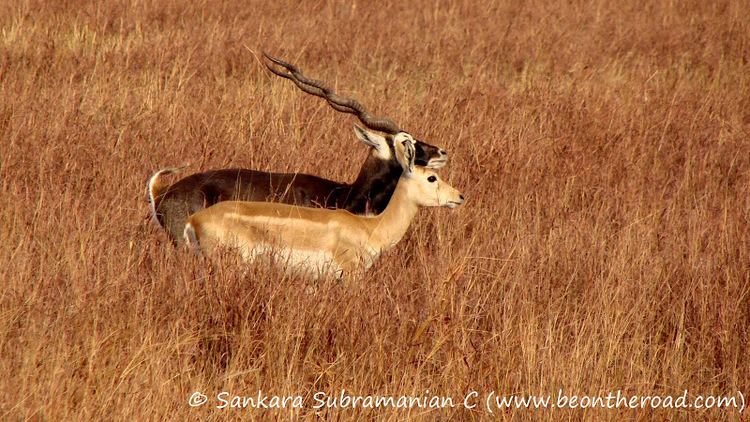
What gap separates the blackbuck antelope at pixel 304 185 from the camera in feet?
19.0

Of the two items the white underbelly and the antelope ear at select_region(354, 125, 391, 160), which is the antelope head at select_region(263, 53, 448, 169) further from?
the white underbelly

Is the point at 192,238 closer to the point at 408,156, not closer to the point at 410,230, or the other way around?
the point at 408,156

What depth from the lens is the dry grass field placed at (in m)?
3.98

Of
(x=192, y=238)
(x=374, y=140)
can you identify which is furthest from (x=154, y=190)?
(x=374, y=140)

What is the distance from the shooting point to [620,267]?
5.08 m

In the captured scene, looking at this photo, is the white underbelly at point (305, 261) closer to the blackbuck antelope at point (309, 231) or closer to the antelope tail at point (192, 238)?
the blackbuck antelope at point (309, 231)

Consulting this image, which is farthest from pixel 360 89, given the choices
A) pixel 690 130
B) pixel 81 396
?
pixel 81 396

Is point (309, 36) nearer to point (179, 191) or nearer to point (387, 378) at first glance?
point (179, 191)

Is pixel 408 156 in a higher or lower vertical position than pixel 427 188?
higher

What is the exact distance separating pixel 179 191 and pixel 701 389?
2.96 metres

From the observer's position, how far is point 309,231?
5.22m

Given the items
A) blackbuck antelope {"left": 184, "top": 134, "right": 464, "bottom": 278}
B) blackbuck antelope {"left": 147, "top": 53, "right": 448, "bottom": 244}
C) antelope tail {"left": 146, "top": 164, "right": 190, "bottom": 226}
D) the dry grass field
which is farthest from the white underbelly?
antelope tail {"left": 146, "top": 164, "right": 190, "bottom": 226}

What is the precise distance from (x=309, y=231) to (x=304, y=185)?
97 centimetres

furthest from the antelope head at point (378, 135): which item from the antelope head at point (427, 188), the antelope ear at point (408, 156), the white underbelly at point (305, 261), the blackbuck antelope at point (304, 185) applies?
the white underbelly at point (305, 261)
